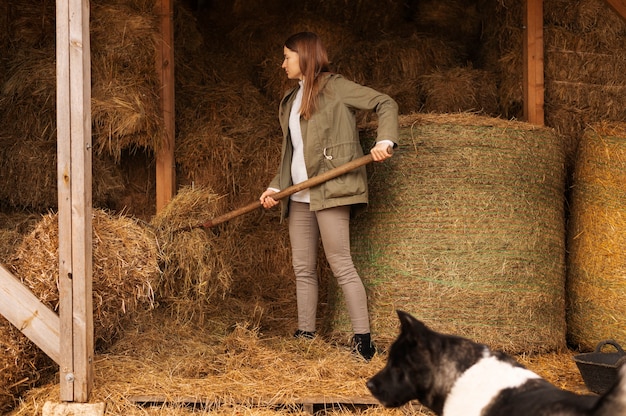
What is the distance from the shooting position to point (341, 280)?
17.2ft

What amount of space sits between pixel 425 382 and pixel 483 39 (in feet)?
14.4

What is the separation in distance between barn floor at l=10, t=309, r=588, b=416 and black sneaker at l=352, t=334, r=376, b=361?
0.25ft

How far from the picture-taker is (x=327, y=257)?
5.24 m

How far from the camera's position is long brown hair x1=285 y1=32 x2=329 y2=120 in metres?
5.20

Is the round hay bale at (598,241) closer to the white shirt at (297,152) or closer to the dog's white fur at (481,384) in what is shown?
the white shirt at (297,152)

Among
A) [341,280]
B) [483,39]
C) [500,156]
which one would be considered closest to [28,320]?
[341,280]

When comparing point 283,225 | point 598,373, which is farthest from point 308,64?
point 598,373

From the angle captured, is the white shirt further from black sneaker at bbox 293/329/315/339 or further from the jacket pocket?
black sneaker at bbox 293/329/315/339

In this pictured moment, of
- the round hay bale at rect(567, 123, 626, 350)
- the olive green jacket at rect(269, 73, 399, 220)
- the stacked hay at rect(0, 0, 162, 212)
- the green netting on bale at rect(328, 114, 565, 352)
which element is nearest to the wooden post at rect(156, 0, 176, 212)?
the stacked hay at rect(0, 0, 162, 212)

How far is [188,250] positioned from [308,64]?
57.6 inches

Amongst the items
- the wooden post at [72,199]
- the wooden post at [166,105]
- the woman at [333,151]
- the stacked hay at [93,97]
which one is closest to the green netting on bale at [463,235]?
the woman at [333,151]

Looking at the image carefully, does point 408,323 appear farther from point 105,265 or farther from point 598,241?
point 598,241

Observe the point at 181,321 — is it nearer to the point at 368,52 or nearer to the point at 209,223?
the point at 209,223

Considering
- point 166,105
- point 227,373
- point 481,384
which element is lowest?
point 227,373
